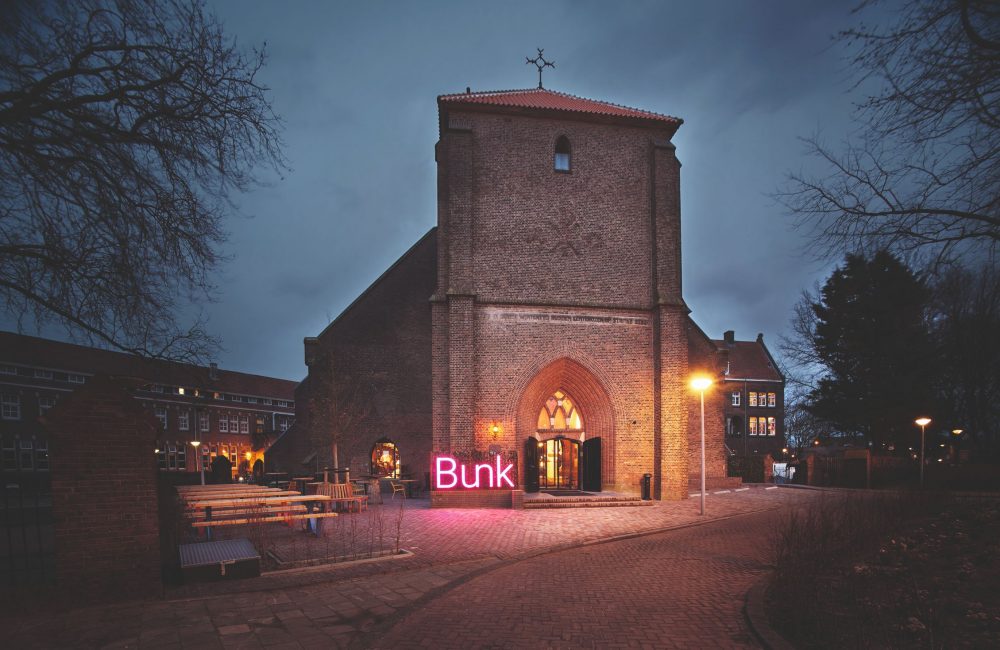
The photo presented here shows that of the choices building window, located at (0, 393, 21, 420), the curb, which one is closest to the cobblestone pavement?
the curb

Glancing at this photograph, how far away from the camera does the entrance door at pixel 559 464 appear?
20.6m

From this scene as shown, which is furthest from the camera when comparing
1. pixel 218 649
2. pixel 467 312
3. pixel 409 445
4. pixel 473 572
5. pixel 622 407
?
pixel 409 445

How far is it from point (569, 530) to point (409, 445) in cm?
1170

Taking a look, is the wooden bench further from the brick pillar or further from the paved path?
the brick pillar

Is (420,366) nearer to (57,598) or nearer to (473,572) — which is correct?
(473,572)

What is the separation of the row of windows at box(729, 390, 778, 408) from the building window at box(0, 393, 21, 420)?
5745 centimetres

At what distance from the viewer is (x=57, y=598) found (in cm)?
592

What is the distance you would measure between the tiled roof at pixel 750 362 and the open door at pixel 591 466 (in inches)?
1387

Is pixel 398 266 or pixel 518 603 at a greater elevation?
pixel 398 266

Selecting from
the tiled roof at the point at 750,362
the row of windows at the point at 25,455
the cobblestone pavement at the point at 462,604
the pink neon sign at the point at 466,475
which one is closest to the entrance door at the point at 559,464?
the pink neon sign at the point at 466,475

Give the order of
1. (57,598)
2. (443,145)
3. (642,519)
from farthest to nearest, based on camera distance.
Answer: (443,145) → (642,519) → (57,598)

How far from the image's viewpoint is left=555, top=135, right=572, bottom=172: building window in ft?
65.8

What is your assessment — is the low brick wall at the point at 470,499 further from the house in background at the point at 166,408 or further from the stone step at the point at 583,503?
the house in background at the point at 166,408

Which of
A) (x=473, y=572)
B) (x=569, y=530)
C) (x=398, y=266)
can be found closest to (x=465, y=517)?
(x=569, y=530)
